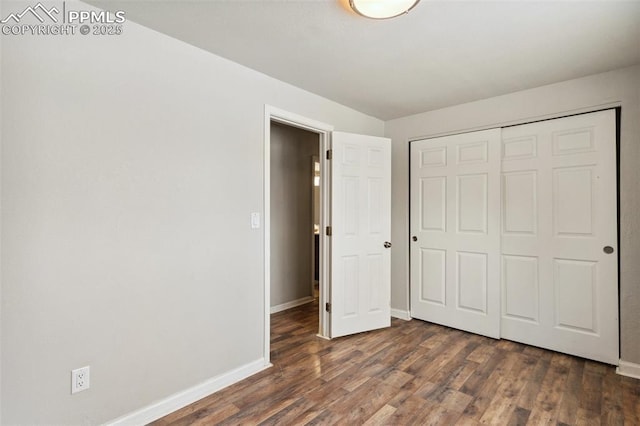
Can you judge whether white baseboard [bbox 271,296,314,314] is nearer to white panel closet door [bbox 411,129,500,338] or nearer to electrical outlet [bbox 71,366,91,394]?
white panel closet door [bbox 411,129,500,338]

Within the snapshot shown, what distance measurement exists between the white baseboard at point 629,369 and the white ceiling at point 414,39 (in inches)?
91.5

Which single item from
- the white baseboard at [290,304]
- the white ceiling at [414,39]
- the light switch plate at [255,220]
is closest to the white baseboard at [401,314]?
the white baseboard at [290,304]

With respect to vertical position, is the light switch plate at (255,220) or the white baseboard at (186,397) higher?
the light switch plate at (255,220)

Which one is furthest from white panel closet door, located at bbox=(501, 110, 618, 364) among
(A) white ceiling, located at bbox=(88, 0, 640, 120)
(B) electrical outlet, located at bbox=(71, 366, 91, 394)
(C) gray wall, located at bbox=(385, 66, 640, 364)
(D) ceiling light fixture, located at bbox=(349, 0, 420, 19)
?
(B) electrical outlet, located at bbox=(71, 366, 91, 394)

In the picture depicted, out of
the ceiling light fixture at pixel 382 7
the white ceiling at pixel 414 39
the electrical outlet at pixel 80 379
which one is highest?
the white ceiling at pixel 414 39

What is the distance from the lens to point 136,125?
1.88 metres

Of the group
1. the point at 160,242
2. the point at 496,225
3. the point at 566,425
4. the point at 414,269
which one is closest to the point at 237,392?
the point at 160,242

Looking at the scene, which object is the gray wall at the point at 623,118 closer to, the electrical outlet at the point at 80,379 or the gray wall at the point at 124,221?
the gray wall at the point at 124,221

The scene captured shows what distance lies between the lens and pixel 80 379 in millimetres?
1684

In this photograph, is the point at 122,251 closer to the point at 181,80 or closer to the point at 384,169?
the point at 181,80

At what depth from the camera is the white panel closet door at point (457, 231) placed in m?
3.20

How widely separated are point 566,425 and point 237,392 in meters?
2.07

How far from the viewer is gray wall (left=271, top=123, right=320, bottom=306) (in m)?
4.09

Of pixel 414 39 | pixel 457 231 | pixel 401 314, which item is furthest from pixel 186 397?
pixel 457 231
